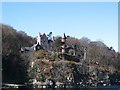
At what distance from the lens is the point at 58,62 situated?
30.6 meters

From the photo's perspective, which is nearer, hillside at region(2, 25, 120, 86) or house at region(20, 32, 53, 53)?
hillside at region(2, 25, 120, 86)

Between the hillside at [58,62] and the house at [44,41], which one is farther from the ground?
the house at [44,41]

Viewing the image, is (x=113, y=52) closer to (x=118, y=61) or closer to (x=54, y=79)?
(x=118, y=61)

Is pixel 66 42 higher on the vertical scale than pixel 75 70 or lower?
higher

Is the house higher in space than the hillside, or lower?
higher

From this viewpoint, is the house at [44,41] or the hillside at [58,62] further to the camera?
the house at [44,41]

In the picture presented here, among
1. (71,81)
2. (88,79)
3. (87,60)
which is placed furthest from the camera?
(87,60)

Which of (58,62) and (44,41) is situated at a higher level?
(44,41)

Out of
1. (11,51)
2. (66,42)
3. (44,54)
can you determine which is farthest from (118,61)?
(11,51)

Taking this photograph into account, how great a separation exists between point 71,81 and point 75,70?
1.50m

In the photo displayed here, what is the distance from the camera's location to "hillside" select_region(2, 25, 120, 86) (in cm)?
2503

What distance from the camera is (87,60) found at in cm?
3697

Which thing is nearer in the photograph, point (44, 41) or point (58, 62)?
point (58, 62)

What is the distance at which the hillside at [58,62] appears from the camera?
→ 25.0 metres
